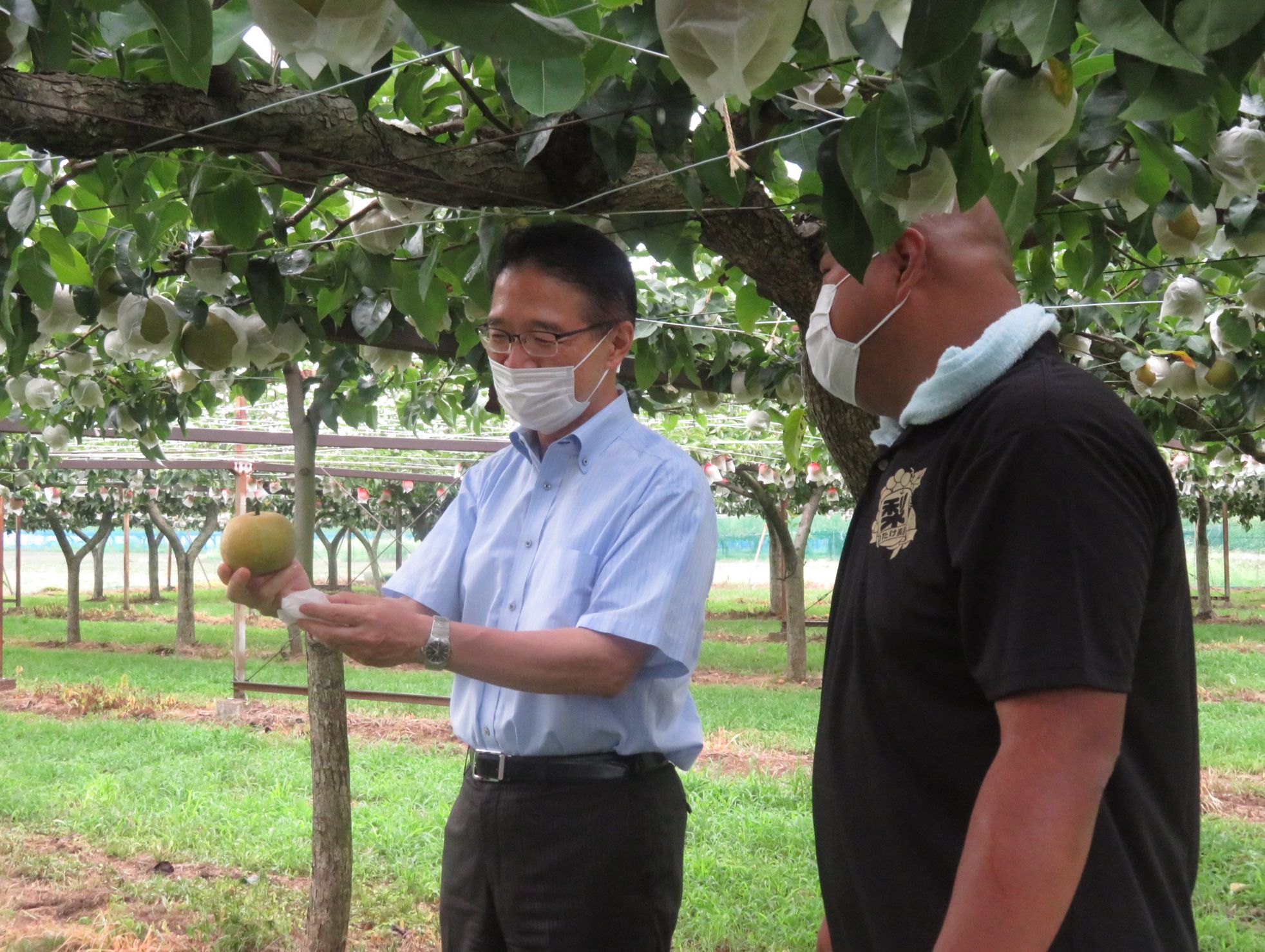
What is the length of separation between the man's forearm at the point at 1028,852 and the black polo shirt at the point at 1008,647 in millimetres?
67

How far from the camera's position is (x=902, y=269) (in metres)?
1.23

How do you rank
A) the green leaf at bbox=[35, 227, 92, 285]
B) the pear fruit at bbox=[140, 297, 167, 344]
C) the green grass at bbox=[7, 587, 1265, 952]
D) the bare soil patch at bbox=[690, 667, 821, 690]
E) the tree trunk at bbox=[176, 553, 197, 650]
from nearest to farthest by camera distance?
the green leaf at bbox=[35, 227, 92, 285] < the pear fruit at bbox=[140, 297, 167, 344] < the green grass at bbox=[7, 587, 1265, 952] < the bare soil patch at bbox=[690, 667, 821, 690] < the tree trunk at bbox=[176, 553, 197, 650]

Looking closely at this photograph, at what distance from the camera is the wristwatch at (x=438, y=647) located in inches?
58.9

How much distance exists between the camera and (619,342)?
1.86 metres

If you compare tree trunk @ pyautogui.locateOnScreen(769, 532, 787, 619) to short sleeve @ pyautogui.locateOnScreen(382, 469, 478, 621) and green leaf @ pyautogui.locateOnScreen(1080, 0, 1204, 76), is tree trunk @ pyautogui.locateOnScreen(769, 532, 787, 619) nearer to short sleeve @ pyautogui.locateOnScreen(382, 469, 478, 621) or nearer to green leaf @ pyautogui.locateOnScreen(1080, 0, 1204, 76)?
short sleeve @ pyautogui.locateOnScreen(382, 469, 478, 621)

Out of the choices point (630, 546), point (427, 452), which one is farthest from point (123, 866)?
point (427, 452)

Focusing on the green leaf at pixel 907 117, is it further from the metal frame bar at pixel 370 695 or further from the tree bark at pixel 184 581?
the tree bark at pixel 184 581

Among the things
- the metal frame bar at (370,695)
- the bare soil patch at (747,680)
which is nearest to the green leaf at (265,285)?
the metal frame bar at (370,695)

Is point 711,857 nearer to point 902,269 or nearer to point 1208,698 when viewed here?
point 902,269

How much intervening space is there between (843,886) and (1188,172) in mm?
990


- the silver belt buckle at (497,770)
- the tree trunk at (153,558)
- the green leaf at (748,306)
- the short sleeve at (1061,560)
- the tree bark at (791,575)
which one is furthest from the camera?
A: the tree trunk at (153,558)

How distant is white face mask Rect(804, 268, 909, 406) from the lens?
4.29 feet

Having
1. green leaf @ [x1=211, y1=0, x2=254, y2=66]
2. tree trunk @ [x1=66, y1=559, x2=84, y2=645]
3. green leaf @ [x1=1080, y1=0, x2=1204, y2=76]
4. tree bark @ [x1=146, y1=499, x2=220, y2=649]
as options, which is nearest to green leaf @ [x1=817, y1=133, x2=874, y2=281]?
green leaf @ [x1=1080, y1=0, x2=1204, y2=76]

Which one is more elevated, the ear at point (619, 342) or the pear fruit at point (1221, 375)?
the pear fruit at point (1221, 375)
